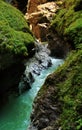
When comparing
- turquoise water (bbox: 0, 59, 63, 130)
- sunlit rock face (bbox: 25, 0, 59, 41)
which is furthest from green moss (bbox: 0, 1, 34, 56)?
sunlit rock face (bbox: 25, 0, 59, 41)

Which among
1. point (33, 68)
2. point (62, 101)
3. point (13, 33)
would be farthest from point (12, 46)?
→ point (33, 68)

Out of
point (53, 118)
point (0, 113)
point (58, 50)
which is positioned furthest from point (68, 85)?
point (58, 50)

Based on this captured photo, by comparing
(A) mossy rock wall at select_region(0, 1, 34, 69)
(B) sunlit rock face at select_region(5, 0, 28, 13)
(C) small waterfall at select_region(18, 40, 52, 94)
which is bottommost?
(C) small waterfall at select_region(18, 40, 52, 94)

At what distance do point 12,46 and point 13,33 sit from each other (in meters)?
1.20

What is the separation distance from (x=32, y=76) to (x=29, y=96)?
3.26 meters

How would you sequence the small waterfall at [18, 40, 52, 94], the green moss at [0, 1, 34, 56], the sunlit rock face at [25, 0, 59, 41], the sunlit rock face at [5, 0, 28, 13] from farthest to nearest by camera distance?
the sunlit rock face at [5, 0, 28, 13], the sunlit rock face at [25, 0, 59, 41], the small waterfall at [18, 40, 52, 94], the green moss at [0, 1, 34, 56]

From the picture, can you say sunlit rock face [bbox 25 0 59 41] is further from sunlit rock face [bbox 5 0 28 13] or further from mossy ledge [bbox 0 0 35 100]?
mossy ledge [bbox 0 0 35 100]

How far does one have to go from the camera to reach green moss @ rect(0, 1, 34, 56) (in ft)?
46.3

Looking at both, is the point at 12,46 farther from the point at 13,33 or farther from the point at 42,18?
the point at 42,18

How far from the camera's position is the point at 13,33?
1520 centimetres

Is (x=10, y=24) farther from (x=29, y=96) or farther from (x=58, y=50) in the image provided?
(x=58, y=50)

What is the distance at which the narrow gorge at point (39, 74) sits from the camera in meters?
6.79

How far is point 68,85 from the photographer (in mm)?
7043

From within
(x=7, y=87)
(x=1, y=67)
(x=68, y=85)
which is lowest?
(x=7, y=87)
